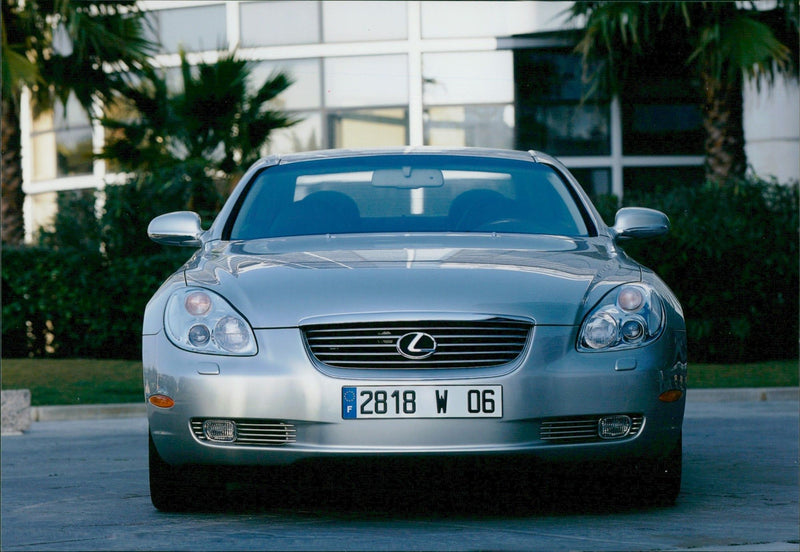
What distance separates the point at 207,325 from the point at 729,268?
1156 cm

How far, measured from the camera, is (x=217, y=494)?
18.0 ft

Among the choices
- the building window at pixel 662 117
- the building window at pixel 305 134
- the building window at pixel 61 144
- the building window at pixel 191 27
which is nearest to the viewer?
the building window at pixel 662 117

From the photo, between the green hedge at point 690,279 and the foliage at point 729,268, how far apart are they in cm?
1

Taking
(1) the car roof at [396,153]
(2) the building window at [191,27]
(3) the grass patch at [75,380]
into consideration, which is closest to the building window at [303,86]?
(2) the building window at [191,27]

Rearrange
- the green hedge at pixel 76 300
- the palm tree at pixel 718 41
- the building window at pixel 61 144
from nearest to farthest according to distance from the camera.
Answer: the green hedge at pixel 76 300 < the palm tree at pixel 718 41 < the building window at pixel 61 144

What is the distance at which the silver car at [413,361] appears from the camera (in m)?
4.71

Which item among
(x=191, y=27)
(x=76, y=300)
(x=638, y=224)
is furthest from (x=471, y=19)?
(x=638, y=224)

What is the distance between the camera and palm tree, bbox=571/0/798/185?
17016 millimetres

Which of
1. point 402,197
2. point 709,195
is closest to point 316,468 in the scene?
point 402,197

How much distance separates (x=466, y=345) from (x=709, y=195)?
39.6 feet

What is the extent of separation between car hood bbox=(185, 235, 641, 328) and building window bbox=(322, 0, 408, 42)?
19.0 metres

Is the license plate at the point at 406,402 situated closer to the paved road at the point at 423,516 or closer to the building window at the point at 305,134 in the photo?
the paved road at the point at 423,516

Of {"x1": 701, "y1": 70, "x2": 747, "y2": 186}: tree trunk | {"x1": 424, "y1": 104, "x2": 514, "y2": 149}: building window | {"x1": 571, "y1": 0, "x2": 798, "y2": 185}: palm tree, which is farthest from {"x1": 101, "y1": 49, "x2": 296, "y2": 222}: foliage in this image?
{"x1": 424, "y1": 104, "x2": 514, "y2": 149}: building window

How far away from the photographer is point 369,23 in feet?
79.3
